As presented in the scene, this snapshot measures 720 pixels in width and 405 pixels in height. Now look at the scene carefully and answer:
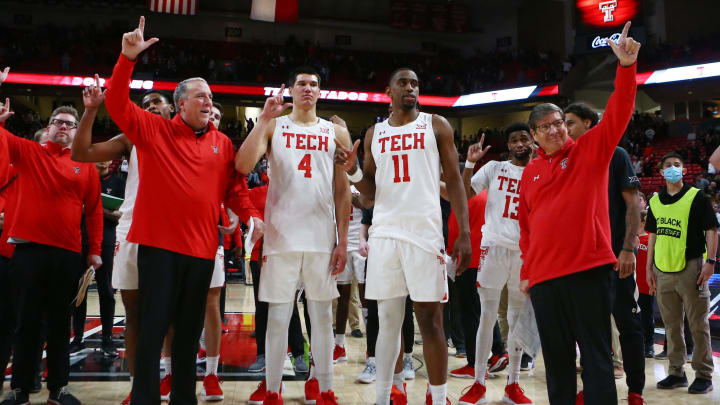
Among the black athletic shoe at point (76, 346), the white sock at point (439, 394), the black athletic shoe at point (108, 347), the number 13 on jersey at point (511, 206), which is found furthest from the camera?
the black athletic shoe at point (76, 346)

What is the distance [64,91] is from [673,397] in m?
27.1

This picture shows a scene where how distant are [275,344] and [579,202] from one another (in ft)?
6.88

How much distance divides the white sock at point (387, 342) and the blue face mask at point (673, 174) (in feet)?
10.7

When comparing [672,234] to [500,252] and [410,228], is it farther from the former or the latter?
[410,228]

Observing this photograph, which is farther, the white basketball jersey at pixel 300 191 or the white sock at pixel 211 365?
the white sock at pixel 211 365

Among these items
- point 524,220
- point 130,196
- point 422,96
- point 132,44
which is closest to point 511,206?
point 524,220

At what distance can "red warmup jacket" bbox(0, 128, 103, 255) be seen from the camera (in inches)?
163

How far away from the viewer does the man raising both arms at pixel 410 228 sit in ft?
11.9

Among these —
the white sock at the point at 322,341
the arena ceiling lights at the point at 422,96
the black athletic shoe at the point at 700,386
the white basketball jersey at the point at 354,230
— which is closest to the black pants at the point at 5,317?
the white sock at the point at 322,341

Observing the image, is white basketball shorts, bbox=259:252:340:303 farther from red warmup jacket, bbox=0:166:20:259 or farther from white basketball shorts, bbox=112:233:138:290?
red warmup jacket, bbox=0:166:20:259

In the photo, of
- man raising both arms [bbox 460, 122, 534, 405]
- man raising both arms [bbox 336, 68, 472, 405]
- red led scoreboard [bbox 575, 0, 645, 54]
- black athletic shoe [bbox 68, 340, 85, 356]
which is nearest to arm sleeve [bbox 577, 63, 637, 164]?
man raising both arms [bbox 336, 68, 472, 405]

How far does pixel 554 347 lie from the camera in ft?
10.4

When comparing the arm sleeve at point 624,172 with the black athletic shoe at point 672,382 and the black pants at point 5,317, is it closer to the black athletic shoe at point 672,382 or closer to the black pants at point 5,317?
the black athletic shoe at point 672,382

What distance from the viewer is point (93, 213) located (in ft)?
14.9
